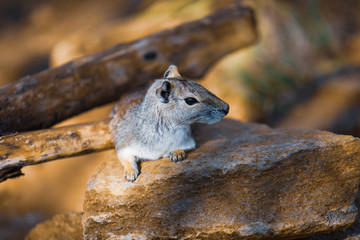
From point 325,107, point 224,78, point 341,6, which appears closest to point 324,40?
point 341,6

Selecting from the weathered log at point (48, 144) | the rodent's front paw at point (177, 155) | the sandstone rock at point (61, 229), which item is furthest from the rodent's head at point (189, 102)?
the sandstone rock at point (61, 229)

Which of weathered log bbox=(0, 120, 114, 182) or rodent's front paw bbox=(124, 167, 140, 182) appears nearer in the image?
rodent's front paw bbox=(124, 167, 140, 182)

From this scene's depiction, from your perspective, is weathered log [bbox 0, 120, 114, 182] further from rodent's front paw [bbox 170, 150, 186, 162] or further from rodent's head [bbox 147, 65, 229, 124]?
rodent's head [bbox 147, 65, 229, 124]

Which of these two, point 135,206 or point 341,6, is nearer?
point 135,206

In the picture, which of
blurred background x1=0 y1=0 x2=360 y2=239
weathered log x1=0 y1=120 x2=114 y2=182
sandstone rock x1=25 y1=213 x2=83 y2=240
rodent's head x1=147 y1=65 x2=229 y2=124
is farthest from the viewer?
blurred background x1=0 y1=0 x2=360 y2=239

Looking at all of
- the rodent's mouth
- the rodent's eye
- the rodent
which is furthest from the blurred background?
the rodent's eye

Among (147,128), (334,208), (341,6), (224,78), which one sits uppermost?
(341,6)

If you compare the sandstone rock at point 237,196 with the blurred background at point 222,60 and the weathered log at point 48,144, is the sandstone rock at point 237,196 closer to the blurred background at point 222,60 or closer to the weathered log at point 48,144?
the weathered log at point 48,144

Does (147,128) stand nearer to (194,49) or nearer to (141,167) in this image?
(141,167)

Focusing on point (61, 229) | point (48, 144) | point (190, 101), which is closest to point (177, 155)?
point (190, 101)
